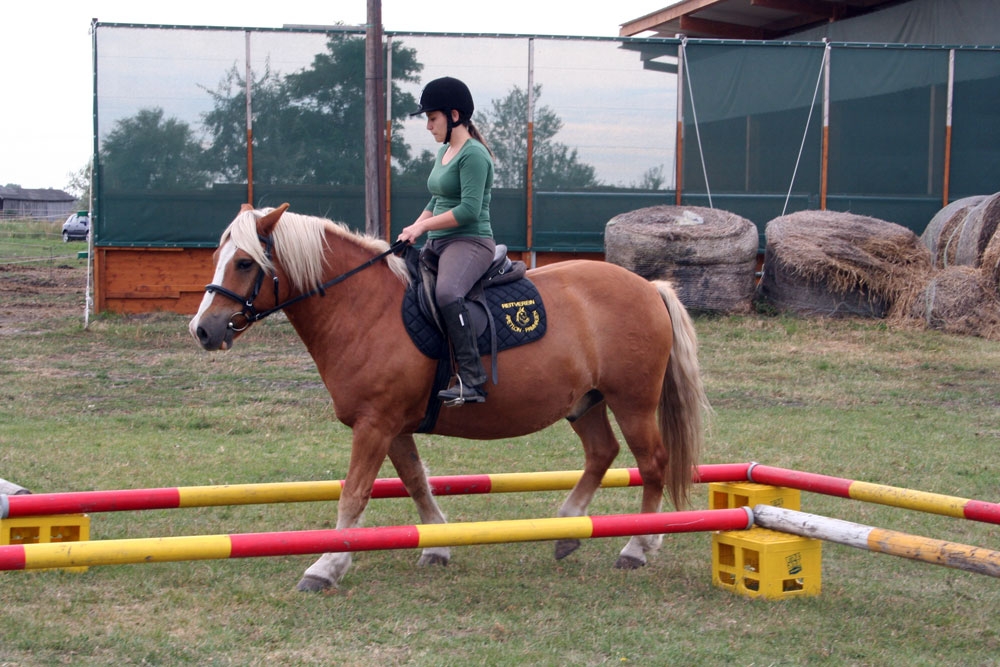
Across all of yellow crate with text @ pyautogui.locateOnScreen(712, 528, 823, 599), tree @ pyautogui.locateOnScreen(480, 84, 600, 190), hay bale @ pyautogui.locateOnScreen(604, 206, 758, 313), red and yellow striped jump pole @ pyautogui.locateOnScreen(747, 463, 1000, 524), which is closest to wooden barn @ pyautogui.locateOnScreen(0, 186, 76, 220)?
tree @ pyautogui.locateOnScreen(480, 84, 600, 190)

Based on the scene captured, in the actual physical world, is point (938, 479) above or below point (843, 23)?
below

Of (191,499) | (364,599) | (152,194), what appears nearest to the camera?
(364,599)

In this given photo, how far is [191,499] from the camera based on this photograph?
510 cm

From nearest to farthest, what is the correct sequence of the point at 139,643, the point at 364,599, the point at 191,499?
1. the point at 139,643
2. the point at 364,599
3. the point at 191,499

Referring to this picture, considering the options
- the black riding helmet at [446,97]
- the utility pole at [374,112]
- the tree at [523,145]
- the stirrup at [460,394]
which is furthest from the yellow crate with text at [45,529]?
the tree at [523,145]

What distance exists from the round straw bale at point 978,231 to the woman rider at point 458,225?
11.8 meters

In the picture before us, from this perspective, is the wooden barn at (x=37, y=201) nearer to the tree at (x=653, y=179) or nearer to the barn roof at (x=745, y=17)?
the barn roof at (x=745, y=17)

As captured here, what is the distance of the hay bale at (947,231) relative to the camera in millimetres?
15901

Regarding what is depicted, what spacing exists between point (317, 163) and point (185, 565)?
12152mm

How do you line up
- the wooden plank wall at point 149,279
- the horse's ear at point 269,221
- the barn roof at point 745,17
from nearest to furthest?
the horse's ear at point 269,221
the wooden plank wall at point 149,279
the barn roof at point 745,17

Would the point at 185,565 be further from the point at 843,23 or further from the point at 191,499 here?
the point at 843,23

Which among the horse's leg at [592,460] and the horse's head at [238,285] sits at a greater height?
the horse's head at [238,285]

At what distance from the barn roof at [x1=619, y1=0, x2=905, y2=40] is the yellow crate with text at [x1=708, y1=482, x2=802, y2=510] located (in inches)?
715

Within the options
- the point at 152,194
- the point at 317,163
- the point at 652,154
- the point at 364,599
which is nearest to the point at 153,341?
the point at 152,194
